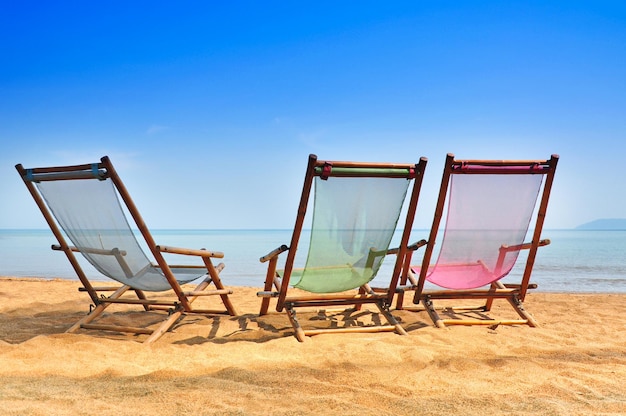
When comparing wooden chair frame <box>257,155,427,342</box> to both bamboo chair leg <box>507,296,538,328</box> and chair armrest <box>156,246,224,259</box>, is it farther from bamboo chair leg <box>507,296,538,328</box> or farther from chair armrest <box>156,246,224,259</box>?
bamboo chair leg <box>507,296,538,328</box>

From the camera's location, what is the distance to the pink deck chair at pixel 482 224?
12.5ft

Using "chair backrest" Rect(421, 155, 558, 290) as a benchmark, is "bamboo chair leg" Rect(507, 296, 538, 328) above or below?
below

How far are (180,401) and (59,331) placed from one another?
7.29 ft

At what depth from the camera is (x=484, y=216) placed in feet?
12.8

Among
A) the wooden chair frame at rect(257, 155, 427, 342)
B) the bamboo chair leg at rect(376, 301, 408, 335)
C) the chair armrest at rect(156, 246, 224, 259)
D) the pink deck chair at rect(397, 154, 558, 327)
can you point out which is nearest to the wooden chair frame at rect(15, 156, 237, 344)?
the chair armrest at rect(156, 246, 224, 259)

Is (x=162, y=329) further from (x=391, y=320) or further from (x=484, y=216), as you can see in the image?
(x=484, y=216)

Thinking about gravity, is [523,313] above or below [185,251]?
below

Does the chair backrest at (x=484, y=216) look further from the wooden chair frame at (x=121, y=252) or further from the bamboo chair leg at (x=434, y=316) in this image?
the wooden chair frame at (x=121, y=252)

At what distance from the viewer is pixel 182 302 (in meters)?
3.92

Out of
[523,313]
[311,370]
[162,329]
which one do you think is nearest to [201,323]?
[162,329]

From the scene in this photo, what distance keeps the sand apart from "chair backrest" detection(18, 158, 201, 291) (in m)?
0.49

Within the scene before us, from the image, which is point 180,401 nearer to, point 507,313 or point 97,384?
point 97,384

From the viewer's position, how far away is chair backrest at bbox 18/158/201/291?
12.1 feet

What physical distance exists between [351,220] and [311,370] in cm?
126
